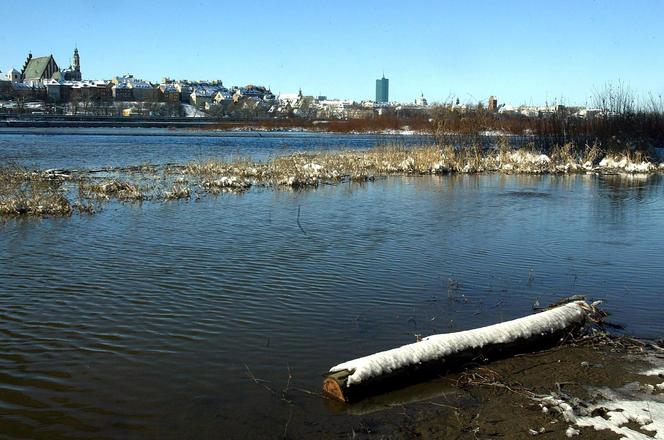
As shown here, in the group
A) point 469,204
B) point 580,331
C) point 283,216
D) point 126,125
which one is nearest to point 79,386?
point 580,331

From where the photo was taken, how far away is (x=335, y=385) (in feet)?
19.7

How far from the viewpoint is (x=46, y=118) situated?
420ft

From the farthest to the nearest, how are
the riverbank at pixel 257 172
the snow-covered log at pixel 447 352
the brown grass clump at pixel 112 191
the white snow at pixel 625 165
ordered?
the white snow at pixel 625 165 < the brown grass clump at pixel 112 191 < the riverbank at pixel 257 172 < the snow-covered log at pixel 447 352

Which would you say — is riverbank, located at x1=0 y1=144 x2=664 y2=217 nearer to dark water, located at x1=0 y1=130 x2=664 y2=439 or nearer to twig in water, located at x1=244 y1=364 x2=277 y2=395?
dark water, located at x1=0 y1=130 x2=664 y2=439

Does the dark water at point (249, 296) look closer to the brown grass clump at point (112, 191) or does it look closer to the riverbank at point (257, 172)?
the brown grass clump at point (112, 191)

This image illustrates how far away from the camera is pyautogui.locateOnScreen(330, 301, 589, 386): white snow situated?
Result: 617cm

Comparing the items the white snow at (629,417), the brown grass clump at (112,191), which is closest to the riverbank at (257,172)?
the brown grass clump at (112,191)

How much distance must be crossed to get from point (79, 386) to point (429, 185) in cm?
2193

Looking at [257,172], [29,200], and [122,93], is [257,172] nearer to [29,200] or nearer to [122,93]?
[29,200]

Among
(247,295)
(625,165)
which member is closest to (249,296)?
(247,295)

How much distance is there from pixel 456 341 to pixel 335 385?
1584 millimetres

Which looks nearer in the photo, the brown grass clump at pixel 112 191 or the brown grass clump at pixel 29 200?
the brown grass clump at pixel 29 200

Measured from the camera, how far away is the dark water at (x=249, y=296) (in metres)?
5.98

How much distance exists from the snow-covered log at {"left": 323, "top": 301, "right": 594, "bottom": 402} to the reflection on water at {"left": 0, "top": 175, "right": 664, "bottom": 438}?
41cm
